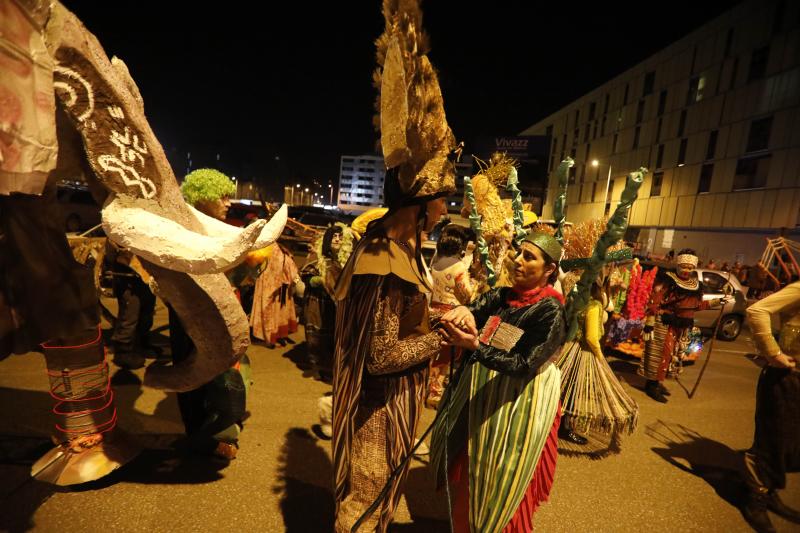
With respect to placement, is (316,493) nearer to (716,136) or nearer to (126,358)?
(126,358)

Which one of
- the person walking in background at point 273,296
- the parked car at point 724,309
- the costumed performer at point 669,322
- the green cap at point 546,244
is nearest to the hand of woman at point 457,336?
the green cap at point 546,244

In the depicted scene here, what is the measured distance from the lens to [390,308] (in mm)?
1535

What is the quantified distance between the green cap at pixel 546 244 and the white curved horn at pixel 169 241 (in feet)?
4.22

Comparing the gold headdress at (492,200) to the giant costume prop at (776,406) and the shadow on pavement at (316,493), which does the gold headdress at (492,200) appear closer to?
the giant costume prop at (776,406)

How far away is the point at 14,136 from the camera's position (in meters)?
1.15

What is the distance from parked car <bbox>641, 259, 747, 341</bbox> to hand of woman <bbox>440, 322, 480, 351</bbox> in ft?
28.3

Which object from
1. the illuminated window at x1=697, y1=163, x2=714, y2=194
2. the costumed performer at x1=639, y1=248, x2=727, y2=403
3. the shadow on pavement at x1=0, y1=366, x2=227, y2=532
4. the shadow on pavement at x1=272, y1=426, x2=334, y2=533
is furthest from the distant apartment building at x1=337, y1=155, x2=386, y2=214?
the shadow on pavement at x1=272, y1=426, x2=334, y2=533

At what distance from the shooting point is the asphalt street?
229 centimetres

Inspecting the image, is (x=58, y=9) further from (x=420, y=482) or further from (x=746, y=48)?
(x=746, y=48)

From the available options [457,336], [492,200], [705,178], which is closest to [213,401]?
[457,336]

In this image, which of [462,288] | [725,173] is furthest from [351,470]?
[725,173]

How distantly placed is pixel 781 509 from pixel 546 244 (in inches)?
125

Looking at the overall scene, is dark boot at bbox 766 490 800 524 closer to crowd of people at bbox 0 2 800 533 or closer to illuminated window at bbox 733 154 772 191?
crowd of people at bbox 0 2 800 533

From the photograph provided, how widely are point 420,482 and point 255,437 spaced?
1462 mm
